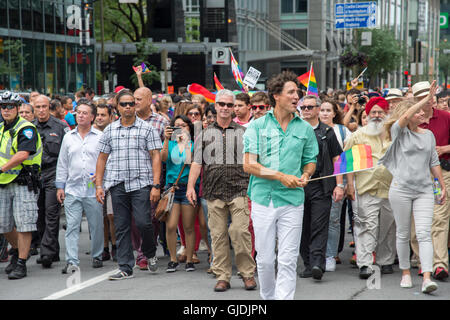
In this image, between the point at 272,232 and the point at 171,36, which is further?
the point at 171,36

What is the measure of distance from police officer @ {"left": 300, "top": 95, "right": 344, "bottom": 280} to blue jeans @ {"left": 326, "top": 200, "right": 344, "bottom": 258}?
45 centimetres

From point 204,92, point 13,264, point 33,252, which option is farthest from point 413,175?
point 204,92

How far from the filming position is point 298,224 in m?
6.08

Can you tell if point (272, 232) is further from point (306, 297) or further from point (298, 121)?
point (306, 297)

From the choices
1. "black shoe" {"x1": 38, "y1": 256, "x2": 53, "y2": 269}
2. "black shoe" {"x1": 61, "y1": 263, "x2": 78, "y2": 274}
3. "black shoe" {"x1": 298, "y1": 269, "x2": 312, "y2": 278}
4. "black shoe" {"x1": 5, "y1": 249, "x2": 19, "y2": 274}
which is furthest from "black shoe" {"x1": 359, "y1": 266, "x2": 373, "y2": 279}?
"black shoe" {"x1": 5, "y1": 249, "x2": 19, "y2": 274}

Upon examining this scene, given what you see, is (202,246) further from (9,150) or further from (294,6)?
(294,6)

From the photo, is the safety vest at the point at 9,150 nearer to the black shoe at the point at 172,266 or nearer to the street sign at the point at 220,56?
the black shoe at the point at 172,266

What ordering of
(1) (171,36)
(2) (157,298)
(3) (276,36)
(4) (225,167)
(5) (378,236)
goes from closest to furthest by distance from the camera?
(2) (157,298)
(4) (225,167)
(5) (378,236)
(1) (171,36)
(3) (276,36)

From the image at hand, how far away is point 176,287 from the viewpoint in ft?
25.6

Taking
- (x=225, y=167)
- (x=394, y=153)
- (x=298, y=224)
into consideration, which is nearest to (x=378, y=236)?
(x=394, y=153)

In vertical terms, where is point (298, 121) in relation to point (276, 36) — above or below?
below

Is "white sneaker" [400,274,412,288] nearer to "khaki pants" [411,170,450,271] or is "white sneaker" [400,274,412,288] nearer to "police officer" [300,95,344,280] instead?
"khaki pants" [411,170,450,271]

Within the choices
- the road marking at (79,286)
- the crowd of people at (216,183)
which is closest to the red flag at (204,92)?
the crowd of people at (216,183)

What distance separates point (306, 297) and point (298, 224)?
1488 mm
